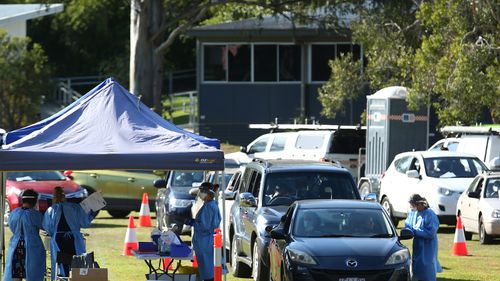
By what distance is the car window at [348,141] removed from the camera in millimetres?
33719

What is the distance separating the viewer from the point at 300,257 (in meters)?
15.1

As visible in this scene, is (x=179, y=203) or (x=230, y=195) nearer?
(x=230, y=195)

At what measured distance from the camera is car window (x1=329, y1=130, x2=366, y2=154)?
33.7m

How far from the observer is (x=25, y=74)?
4706 centimetres

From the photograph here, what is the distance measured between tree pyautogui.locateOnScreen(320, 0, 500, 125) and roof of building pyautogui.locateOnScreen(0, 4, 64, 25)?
15.2 meters

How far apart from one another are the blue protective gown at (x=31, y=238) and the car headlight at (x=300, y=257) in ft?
11.6

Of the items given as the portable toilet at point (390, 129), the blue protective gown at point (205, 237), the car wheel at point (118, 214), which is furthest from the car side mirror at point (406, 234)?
the portable toilet at point (390, 129)

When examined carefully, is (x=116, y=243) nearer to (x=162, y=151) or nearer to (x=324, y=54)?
(x=162, y=151)

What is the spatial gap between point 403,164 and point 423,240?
11630 millimetres

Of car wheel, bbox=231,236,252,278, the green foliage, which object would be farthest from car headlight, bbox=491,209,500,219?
the green foliage

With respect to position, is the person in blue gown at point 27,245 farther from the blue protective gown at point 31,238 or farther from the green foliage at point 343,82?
the green foliage at point 343,82

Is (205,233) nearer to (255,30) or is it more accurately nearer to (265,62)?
(255,30)

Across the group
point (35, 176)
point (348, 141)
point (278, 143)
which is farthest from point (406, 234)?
point (278, 143)

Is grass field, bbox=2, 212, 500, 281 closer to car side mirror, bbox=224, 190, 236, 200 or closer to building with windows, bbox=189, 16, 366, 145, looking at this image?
car side mirror, bbox=224, 190, 236, 200
